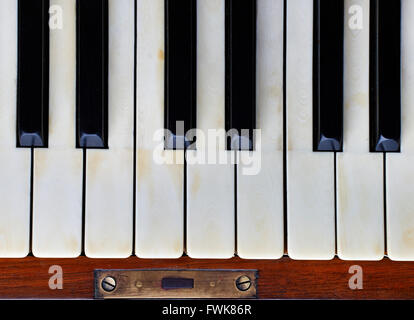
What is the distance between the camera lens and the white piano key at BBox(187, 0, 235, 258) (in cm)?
69

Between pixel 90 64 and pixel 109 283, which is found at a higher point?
pixel 90 64

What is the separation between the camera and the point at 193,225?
2.30 ft

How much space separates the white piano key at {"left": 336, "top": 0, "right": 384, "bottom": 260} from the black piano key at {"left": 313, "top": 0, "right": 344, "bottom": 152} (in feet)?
0.07

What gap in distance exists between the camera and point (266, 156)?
70 cm

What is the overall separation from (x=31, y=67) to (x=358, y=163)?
0.56m

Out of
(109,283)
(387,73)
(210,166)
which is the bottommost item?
(109,283)

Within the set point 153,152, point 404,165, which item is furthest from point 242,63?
point 404,165

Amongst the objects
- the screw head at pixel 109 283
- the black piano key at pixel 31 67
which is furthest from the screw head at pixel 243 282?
the black piano key at pixel 31 67

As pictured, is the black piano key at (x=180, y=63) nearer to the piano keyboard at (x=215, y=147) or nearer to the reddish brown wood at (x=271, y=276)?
the piano keyboard at (x=215, y=147)

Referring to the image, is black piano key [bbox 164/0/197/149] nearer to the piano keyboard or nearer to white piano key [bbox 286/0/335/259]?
the piano keyboard

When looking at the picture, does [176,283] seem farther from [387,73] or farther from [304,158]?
[387,73]

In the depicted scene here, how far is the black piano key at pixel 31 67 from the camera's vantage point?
68cm

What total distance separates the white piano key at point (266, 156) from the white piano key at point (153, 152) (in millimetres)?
108

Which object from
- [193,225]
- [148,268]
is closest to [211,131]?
[193,225]
